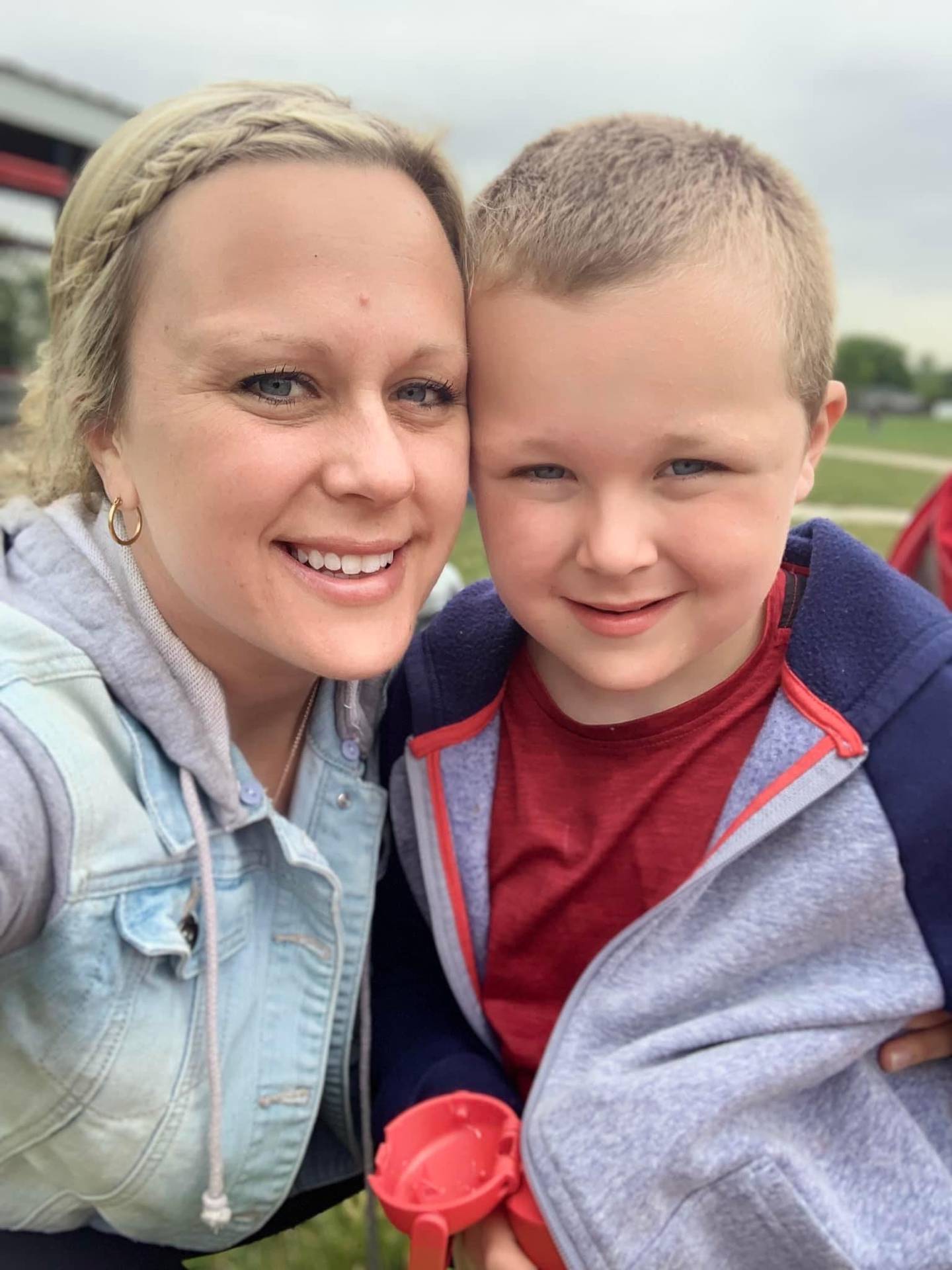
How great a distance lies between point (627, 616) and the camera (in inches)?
59.0

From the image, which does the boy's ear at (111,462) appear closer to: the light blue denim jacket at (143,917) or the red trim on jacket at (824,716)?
the light blue denim jacket at (143,917)

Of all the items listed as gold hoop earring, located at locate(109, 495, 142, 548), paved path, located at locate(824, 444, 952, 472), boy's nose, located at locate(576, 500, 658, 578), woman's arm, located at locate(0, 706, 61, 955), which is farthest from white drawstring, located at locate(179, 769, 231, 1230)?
paved path, located at locate(824, 444, 952, 472)

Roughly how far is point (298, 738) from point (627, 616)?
64 centimetres

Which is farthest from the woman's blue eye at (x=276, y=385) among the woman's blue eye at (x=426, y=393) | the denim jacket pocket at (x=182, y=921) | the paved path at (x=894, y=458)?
the paved path at (x=894, y=458)

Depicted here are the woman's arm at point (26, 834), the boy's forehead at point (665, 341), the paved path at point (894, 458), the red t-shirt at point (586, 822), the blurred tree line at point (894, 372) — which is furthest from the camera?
the blurred tree line at point (894, 372)

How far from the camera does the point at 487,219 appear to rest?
5.05 ft

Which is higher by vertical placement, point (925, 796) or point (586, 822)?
point (925, 796)

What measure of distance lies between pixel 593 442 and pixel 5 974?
102 centimetres

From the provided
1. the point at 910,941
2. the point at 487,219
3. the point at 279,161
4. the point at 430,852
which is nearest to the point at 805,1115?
the point at 910,941

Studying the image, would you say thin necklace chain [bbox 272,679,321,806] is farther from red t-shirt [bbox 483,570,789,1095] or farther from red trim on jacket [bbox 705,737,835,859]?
red trim on jacket [bbox 705,737,835,859]

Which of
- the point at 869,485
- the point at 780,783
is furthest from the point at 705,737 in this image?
the point at 869,485

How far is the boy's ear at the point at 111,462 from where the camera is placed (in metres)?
1.54

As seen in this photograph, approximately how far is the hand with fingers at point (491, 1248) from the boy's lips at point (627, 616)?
32.0 inches

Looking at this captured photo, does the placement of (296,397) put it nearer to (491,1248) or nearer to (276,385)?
(276,385)
